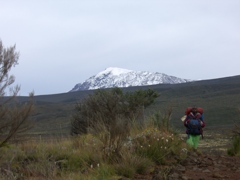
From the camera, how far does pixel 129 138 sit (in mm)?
11055

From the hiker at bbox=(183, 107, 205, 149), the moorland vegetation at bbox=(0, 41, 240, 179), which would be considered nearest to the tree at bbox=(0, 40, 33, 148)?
the moorland vegetation at bbox=(0, 41, 240, 179)

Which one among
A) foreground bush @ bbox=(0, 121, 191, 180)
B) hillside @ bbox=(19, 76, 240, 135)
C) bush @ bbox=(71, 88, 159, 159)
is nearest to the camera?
foreground bush @ bbox=(0, 121, 191, 180)

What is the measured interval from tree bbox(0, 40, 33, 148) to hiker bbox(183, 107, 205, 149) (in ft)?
14.3

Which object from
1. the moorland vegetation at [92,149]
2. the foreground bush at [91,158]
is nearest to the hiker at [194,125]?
the moorland vegetation at [92,149]

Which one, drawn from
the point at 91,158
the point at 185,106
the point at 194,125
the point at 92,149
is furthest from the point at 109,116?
the point at 185,106

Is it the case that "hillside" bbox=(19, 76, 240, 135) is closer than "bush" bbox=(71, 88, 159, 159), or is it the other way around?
"bush" bbox=(71, 88, 159, 159)

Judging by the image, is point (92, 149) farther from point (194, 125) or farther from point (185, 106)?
point (185, 106)

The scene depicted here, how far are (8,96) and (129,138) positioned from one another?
3549 millimetres

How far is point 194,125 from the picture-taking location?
526 inches

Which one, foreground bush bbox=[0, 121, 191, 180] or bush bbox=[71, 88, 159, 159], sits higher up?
bush bbox=[71, 88, 159, 159]

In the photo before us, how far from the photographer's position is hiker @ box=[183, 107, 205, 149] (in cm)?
1332

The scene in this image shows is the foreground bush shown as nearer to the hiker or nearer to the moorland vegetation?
the moorland vegetation

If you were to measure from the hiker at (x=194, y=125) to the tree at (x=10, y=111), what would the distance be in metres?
4.36

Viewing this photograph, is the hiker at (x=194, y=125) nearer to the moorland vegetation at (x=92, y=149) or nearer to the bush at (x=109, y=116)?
the moorland vegetation at (x=92, y=149)
